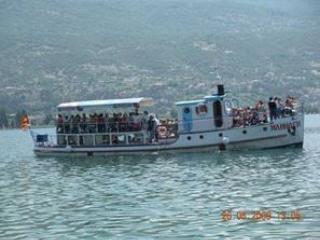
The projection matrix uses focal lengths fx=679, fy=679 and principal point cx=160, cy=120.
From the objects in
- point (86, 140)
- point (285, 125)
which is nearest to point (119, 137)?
point (86, 140)

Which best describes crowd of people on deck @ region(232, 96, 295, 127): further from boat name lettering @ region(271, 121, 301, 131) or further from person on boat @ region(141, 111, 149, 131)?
person on boat @ region(141, 111, 149, 131)

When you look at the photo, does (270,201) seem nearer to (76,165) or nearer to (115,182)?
(115,182)

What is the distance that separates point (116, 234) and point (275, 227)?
5.06 m

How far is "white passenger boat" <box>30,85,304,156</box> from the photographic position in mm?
52969

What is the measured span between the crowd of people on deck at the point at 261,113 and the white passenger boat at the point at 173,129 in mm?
79

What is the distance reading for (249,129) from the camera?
53.1 metres

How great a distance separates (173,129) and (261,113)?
7337mm

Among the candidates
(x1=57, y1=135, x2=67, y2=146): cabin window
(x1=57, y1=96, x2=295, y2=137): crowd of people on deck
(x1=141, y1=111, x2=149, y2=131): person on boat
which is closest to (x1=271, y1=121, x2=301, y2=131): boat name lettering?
(x1=57, y1=96, x2=295, y2=137): crowd of people on deck

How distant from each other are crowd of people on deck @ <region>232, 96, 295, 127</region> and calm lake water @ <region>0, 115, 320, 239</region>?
5382mm

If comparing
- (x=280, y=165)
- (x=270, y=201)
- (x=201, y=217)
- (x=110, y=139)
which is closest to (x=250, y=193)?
(x=270, y=201)

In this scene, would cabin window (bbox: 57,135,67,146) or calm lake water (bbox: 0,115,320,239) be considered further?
cabin window (bbox: 57,135,67,146)

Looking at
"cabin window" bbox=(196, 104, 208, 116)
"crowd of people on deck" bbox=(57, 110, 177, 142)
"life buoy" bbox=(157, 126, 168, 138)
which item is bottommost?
"life buoy" bbox=(157, 126, 168, 138)

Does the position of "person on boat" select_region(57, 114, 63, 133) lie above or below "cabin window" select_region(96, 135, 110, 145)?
above

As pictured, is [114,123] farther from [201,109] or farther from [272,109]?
[272,109]
